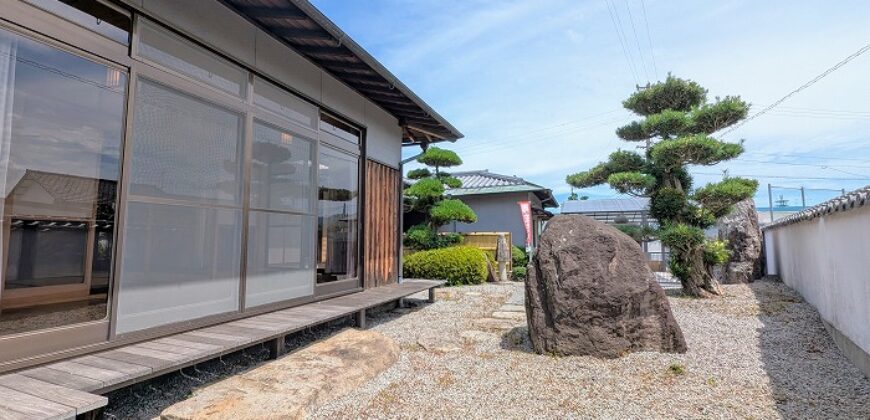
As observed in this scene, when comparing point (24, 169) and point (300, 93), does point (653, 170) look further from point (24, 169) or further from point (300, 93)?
point (24, 169)

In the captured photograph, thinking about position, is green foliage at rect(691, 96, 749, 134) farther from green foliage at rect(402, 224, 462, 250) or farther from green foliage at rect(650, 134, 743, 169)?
green foliage at rect(402, 224, 462, 250)

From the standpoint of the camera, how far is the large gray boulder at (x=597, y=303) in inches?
155

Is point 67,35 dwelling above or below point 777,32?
below

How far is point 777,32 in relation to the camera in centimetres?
770

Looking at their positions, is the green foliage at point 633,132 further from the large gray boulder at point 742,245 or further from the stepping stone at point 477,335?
the stepping stone at point 477,335

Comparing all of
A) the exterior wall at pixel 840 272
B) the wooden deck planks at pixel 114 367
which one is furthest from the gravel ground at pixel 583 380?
the wooden deck planks at pixel 114 367

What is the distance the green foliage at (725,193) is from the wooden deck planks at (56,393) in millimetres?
8260

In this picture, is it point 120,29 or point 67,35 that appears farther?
point 120,29

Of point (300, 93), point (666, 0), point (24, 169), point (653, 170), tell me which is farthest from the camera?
point (653, 170)

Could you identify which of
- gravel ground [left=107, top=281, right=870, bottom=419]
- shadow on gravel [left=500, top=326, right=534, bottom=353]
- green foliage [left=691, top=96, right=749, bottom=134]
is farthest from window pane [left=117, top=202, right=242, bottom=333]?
green foliage [left=691, top=96, right=749, bottom=134]

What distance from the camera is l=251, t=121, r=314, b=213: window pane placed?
396cm

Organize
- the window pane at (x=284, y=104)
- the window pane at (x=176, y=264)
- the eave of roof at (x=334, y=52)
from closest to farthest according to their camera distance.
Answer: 1. the window pane at (x=176, y=264)
2. the eave of roof at (x=334, y=52)
3. the window pane at (x=284, y=104)

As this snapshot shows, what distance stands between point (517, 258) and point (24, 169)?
37.9 feet

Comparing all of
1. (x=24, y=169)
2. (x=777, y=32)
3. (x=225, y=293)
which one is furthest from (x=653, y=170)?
(x=24, y=169)
